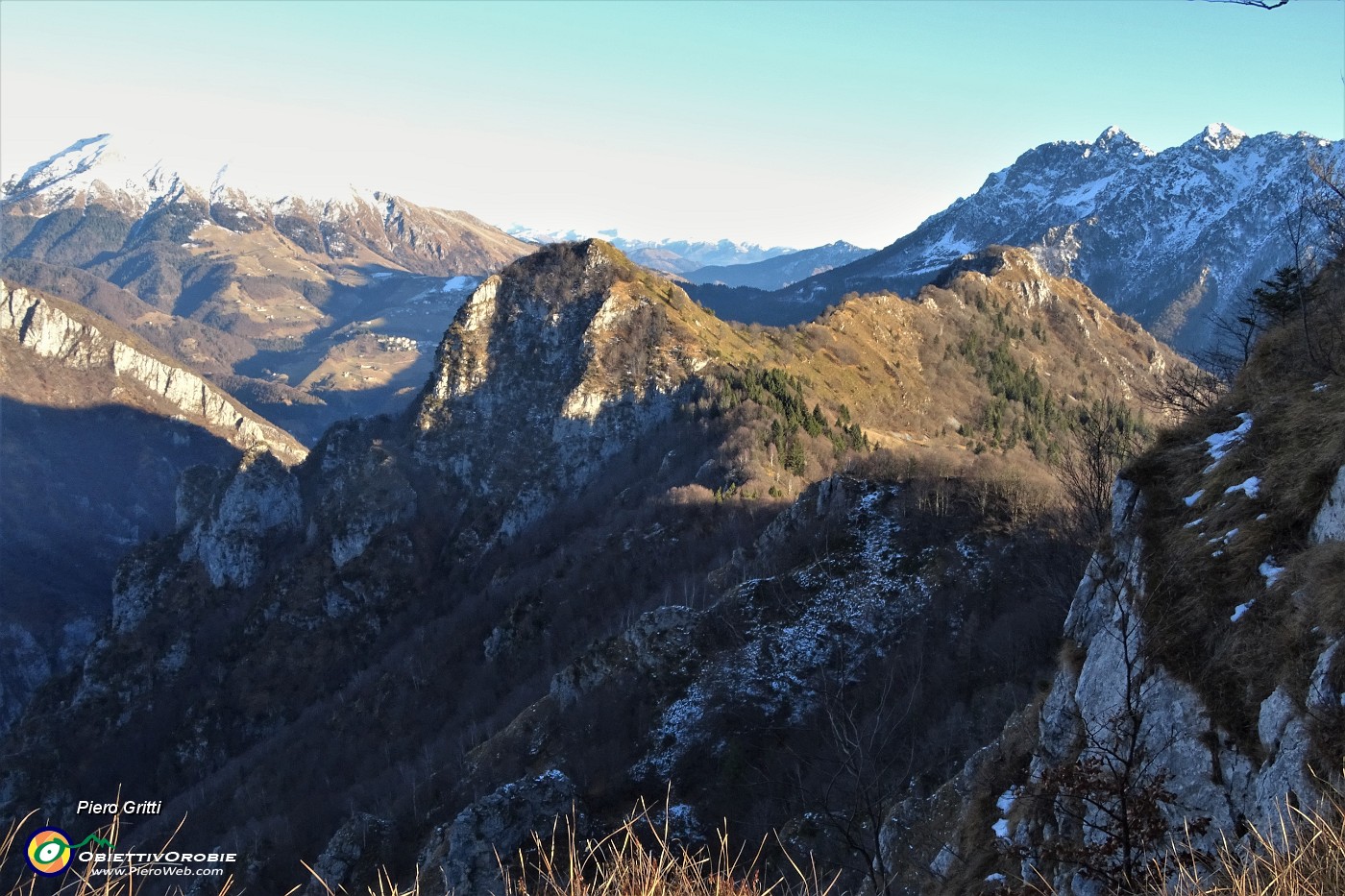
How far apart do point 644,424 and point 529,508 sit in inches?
656

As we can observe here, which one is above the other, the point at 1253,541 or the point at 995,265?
the point at 995,265

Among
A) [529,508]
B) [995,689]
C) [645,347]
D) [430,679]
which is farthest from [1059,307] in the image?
[995,689]

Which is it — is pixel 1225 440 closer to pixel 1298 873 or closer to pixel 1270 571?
pixel 1270 571

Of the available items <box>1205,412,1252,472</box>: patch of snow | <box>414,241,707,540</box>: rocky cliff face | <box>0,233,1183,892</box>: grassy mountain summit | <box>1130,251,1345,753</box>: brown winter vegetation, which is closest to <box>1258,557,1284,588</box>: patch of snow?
<box>1130,251,1345,753</box>: brown winter vegetation

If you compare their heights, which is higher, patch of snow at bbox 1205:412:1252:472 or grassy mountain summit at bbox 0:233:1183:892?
patch of snow at bbox 1205:412:1252:472

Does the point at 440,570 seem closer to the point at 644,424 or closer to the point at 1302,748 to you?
the point at 644,424

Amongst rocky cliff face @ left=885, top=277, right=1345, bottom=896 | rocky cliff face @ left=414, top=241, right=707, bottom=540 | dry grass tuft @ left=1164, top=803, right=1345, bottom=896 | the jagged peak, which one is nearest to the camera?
dry grass tuft @ left=1164, top=803, right=1345, bottom=896

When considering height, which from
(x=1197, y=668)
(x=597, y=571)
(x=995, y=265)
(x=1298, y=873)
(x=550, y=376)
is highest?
(x=995, y=265)

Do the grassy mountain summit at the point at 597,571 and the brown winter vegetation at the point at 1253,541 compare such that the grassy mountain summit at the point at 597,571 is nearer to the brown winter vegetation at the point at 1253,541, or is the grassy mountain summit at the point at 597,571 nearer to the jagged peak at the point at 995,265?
the jagged peak at the point at 995,265

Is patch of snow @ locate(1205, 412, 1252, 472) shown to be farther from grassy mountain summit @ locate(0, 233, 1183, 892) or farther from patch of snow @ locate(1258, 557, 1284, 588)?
grassy mountain summit @ locate(0, 233, 1183, 892)

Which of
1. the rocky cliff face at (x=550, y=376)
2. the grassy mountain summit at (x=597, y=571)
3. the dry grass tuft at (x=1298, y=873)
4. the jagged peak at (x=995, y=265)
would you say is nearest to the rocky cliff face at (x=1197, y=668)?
the dry grass tuft at (x=1298, y=873)

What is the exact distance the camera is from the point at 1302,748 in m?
8.50

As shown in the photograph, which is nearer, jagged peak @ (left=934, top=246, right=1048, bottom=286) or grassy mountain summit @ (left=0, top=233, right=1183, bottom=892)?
grassy mountain summit @ (left=0, top=233, right=1183, bottom=892)

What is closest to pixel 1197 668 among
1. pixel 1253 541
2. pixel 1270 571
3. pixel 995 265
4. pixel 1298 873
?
pixel 1270 571
